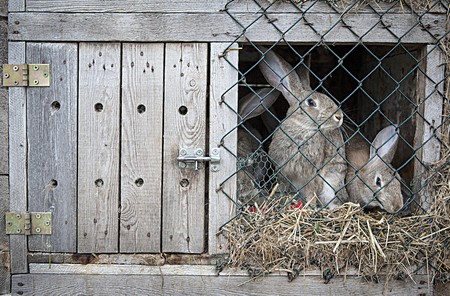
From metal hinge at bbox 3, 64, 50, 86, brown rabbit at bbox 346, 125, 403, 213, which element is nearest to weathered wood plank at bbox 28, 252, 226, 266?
metal hinge at bbox 3, 64, 50, 86

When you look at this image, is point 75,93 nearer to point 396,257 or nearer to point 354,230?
point 354,230

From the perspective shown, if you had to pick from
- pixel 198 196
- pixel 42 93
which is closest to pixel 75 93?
pixel 42 93

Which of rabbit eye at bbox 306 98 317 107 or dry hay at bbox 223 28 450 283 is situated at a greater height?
rabbit eye at bbox 306 98 317 107

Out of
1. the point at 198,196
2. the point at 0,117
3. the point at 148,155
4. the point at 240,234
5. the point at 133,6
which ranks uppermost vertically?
the point at 133,6

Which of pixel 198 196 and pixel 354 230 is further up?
pixel 198 196

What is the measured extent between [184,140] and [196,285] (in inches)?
33.2

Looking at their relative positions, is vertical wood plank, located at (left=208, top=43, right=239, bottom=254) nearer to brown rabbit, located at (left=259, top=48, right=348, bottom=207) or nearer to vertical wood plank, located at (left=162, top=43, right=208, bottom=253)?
vertical wood plank, located at (left=162, top=43, right=208, bottom=253)

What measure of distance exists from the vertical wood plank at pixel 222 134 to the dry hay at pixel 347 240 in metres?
0.08

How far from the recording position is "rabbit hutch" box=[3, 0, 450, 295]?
10.3 feet

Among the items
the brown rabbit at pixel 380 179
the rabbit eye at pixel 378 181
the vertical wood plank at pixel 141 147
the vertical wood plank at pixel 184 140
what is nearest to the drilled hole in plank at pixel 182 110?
the vertical wood plank at pixel 184 140

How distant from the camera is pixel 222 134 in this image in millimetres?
3195

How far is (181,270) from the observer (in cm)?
322

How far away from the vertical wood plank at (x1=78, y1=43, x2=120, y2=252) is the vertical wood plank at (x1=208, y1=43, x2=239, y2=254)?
1.79ft

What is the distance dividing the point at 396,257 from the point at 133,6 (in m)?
2.08
